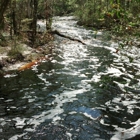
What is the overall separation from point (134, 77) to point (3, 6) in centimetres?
664

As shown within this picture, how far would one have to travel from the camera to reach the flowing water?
6.26 m

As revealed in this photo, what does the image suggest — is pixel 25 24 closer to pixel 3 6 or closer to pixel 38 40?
pixel 38 40

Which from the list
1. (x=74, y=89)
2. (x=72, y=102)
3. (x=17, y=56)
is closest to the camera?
(x=72, y=102)

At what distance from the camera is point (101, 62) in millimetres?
13820

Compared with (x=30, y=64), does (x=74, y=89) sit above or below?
below

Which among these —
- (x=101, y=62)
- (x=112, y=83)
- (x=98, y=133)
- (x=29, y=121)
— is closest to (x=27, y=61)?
(x=101, y=62)

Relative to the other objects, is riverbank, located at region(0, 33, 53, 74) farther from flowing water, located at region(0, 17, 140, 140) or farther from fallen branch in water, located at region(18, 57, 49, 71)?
flowing water, located at region(0, 17, 140, 140)

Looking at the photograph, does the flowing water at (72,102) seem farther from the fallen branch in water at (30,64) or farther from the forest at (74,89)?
the fallen branch in water at (30,64)

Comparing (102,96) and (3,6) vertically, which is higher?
(3,6)

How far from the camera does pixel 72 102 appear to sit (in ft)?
27.0

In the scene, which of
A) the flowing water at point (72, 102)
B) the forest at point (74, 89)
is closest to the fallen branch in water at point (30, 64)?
the forest at point (74, 89)

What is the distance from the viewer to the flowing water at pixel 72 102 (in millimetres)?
6262

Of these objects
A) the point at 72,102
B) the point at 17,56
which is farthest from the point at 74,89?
the point at 17,56

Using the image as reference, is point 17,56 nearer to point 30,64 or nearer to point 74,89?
point 30,64
